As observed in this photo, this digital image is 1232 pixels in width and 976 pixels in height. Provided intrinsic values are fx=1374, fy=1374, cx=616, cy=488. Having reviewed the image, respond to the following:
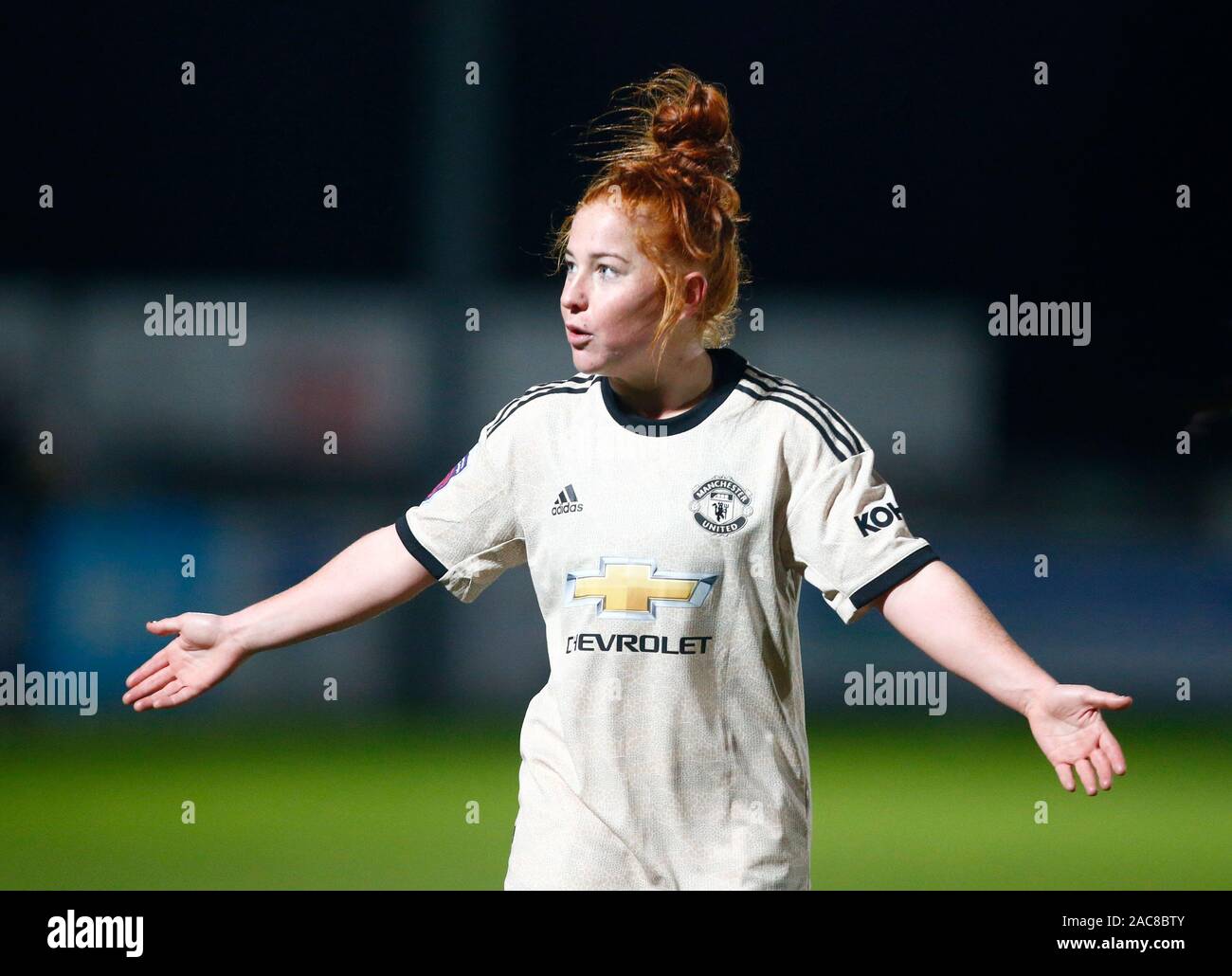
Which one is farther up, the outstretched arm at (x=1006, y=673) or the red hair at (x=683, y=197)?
the red hair at (x=683, y=197)

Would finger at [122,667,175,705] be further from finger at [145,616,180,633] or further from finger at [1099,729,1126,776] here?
finger at [1099,729,1126,776]

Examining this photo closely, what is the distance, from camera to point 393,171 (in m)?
3.43

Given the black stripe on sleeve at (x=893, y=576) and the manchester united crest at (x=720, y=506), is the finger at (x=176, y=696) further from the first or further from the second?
the black stripe on sleeve at (x=893, y=576)

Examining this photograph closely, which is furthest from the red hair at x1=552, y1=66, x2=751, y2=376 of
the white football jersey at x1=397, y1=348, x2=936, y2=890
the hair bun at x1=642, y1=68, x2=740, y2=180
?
the white football jersey at x1=397, y1=348, x2=936, y2=890

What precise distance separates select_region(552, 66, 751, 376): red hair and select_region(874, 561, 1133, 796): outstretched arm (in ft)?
1.68

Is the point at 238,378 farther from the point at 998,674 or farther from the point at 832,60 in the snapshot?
the point at 998,674

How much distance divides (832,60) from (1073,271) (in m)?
0.80

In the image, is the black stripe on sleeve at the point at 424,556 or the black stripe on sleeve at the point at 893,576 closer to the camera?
the black stripe on sleeve at the point at 893,576

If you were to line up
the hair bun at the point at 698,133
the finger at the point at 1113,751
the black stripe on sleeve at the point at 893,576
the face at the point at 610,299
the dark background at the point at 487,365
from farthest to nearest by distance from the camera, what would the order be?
the dark background at the point at 487,365, the hair bun at the point at 698,133, the face at the point at 610,299, the black stripe on sleeve at the point at 893,576, the finger at the point at 1113,751

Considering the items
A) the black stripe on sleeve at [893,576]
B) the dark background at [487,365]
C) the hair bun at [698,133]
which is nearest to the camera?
the black stripe on sleeve at [893,576]

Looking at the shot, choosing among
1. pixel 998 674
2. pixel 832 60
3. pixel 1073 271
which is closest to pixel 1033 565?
pixel 1073 271

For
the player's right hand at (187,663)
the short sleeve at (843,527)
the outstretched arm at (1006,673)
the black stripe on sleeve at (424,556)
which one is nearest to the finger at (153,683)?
the player's right hand at (187,663)

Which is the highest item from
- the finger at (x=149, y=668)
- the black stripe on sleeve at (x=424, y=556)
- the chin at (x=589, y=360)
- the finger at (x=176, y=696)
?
the chin at (x=589, y=360)

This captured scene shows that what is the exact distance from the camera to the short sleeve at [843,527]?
1900 millimetres
